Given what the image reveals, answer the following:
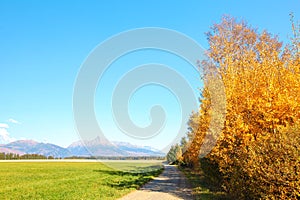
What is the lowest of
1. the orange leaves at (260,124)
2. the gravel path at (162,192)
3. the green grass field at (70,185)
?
the gravel path at (162,192)

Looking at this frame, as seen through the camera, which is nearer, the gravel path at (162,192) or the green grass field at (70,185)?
the gravel path at (162,192)

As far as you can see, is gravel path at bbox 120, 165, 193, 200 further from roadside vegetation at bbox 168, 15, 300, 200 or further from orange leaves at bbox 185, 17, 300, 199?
orange leaves at bbox 185, 17, 300, 199

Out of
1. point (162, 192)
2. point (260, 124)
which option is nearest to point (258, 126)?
point (260, 124)

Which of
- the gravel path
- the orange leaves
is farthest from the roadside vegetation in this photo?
the gravel path

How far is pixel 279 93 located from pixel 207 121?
16.2 feet

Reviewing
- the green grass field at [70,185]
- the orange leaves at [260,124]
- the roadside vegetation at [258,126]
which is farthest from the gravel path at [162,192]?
the orange leaves at [260,124]

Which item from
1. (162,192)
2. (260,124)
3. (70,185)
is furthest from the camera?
(70,185)

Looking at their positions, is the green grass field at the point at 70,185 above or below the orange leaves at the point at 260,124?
below

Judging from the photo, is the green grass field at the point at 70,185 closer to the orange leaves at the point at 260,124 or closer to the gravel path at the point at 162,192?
the gravel path at the point at 162,192

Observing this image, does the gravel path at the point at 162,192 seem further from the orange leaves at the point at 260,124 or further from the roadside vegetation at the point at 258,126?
the orange leaves at the point at 260,124

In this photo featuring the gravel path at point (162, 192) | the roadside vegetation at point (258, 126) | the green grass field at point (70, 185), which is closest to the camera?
the roadside vegetation at point (258, 126)

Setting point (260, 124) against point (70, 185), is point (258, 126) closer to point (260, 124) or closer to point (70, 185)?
point (260, 124)

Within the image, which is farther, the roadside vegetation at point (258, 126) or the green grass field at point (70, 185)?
the green grass field at point (70, 185)

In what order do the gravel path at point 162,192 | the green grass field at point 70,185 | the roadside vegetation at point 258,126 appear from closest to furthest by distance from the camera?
the roadside vegetation at point 258,126, the gravel path at point 162,192, the green grass field at point 70,185
